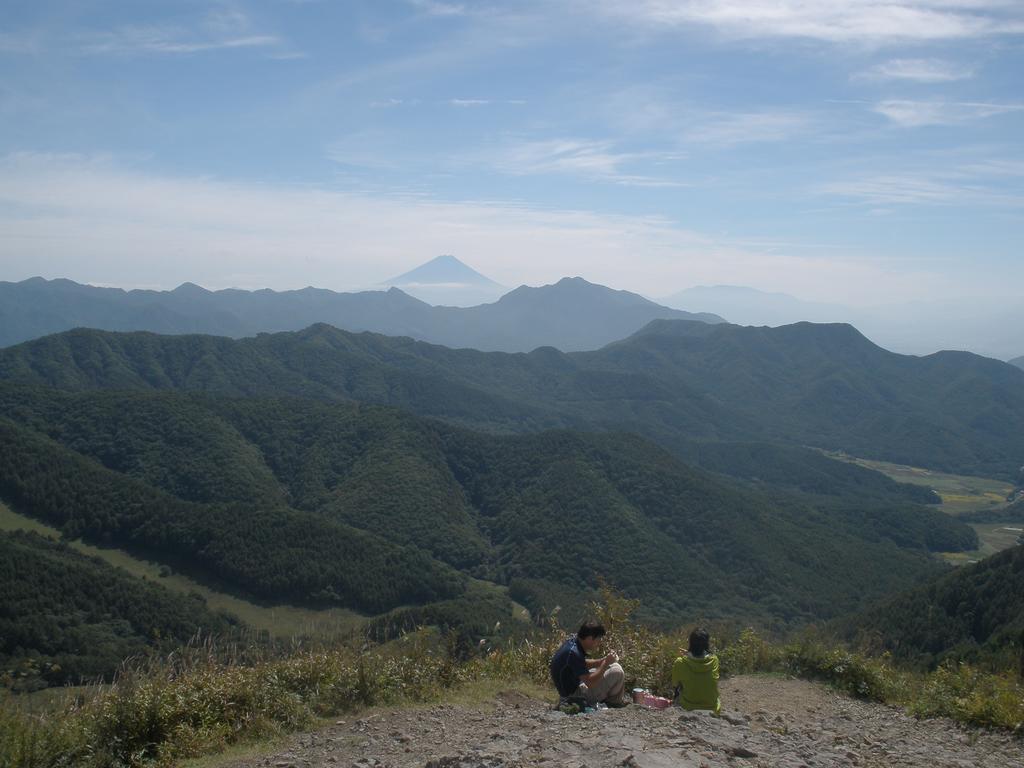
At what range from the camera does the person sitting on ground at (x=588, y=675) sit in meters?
6.82

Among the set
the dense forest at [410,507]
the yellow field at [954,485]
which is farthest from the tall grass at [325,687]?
the yellow field at [954,485]

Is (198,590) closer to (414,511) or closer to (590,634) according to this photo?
(414,511)

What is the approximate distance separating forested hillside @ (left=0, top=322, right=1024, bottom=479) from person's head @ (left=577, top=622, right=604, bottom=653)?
393 ft

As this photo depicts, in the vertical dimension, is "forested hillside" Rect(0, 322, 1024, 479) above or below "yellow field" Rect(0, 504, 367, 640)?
above

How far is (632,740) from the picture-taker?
211 inches

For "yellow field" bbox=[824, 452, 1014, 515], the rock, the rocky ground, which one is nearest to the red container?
the rocky ground

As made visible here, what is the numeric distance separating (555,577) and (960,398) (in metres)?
170

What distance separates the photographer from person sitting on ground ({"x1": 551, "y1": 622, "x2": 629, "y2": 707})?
682 centimetres

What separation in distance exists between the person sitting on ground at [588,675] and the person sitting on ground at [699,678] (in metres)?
0.61

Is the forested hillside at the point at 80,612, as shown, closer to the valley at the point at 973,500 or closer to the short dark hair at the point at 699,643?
the short dark hair at the point at 699,643

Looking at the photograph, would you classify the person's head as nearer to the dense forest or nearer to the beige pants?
the beige pants

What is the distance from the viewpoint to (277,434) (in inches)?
3302

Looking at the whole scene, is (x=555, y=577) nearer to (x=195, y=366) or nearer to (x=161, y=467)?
(x=161, y=467)

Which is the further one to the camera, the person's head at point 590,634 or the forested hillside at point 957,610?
the forested hillside at point 957,610
